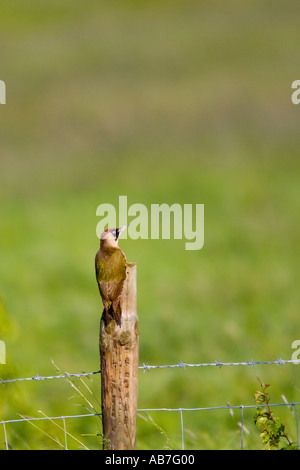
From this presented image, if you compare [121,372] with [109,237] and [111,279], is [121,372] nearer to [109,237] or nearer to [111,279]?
[111,279]

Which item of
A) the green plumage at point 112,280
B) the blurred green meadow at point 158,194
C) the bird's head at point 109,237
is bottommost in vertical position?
the green plumage at point 112,280

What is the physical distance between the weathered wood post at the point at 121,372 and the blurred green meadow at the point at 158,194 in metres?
0.64

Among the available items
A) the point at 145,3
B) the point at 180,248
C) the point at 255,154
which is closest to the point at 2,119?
the point at 255,154

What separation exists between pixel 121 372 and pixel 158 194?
12330 mm

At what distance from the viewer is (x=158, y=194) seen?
53.5 feet

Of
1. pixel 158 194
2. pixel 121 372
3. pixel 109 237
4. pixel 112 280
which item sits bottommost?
pixel 121 372

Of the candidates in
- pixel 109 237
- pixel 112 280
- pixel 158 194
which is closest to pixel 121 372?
pixel 112 280

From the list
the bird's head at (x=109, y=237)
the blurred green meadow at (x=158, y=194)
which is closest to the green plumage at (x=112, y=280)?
the bird's head at (x=109, y=237)

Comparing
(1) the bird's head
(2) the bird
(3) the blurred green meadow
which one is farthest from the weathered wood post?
(3) the blurred green meadow

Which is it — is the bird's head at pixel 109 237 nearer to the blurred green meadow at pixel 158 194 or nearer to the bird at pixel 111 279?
the bird at pixel 111 279

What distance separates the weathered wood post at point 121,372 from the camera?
13.4ft

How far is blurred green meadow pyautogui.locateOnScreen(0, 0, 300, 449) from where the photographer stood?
26.0 feet

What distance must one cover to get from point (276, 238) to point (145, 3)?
26.8 meters
